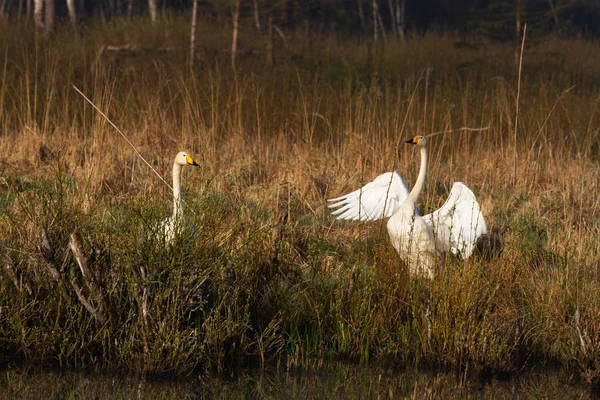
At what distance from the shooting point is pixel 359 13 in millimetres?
33031

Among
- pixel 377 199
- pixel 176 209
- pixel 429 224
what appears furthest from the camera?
pixel 377 199

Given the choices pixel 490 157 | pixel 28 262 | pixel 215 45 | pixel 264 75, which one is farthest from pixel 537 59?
pixel 28 262

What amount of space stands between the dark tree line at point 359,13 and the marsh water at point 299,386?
12.0 meters

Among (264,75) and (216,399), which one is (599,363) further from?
(264,75)

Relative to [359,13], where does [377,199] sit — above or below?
above

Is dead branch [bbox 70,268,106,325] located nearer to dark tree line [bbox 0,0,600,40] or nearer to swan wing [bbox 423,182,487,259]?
swan wing [bbox 423,182,487,259]

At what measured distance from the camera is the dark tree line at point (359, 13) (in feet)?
65.1

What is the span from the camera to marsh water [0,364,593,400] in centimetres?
409

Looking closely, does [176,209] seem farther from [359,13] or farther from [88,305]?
[359,13]

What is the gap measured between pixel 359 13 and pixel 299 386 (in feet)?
98.1

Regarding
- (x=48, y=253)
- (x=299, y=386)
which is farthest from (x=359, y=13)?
(x=299, y=386)

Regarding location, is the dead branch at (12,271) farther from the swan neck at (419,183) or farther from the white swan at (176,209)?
the swan neck at (419,183)

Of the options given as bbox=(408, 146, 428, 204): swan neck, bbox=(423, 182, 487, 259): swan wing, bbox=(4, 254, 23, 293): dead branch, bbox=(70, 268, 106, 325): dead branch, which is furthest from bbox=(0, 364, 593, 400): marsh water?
bbox=(408, 146, 428, 204): swan neck

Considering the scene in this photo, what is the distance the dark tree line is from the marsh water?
12.0 meters
